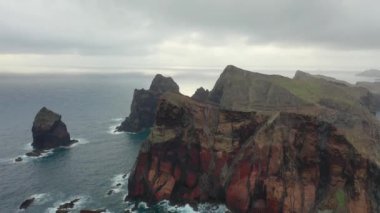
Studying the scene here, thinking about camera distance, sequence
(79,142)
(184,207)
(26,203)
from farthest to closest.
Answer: (79,142), (26,203), (184,207)

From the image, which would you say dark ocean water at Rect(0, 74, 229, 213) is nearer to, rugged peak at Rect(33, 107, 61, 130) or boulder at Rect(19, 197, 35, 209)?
boulder at Rect(19, 197, 35, 209)

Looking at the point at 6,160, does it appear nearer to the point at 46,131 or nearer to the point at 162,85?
the point at 46,131

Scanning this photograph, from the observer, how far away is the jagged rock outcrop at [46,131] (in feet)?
461

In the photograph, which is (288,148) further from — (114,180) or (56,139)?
(56,139)

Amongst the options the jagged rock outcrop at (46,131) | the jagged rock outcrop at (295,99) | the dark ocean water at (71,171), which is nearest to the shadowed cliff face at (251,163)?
the jagged rock outcrop at (295,99)

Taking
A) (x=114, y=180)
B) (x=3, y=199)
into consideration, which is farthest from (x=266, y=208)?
(x=3, y=199)

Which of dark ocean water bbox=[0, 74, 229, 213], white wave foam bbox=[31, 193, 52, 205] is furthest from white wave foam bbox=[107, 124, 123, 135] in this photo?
white wave foam bbox=[31, 193, 52, 205]

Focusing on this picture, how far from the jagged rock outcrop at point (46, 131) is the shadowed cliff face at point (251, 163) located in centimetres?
5966

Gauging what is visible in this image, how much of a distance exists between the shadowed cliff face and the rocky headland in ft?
0.68

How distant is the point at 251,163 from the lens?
88812 mm

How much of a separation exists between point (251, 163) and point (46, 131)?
8513 cm

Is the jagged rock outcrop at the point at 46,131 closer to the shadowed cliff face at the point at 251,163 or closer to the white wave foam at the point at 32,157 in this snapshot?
the white wave foam at the point at 32,157

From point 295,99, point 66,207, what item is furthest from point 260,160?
point 66,207

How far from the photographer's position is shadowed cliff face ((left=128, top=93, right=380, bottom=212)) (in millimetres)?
82188
